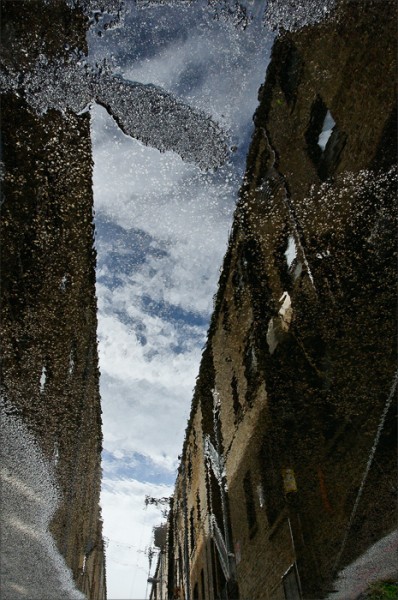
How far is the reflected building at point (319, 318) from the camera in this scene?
4.99 meters

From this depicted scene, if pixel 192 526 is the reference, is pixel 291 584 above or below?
below

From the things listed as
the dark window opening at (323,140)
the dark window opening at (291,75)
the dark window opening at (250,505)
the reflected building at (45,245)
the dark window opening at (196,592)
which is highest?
the dark window opening at (291,75)

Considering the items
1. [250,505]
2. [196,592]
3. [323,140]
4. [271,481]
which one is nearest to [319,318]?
[323,140]

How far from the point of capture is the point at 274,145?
8.68 metres

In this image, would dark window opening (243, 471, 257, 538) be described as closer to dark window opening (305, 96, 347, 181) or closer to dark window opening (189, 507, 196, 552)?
dark window opening (305, 96, 347, 181)

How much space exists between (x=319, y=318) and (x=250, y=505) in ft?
19.8

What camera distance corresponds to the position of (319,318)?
6.75 metres

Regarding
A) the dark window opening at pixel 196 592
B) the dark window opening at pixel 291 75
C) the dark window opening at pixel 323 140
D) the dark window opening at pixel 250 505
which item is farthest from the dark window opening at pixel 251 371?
the dark window opening at pixel 196 592

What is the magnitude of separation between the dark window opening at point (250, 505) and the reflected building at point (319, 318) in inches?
1.9

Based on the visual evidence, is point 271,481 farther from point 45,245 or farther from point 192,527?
point 192,527

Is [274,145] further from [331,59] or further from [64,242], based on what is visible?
[64,242]

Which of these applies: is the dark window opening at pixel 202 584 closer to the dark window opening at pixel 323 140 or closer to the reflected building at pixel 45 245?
the reflected building at pixel 45 245

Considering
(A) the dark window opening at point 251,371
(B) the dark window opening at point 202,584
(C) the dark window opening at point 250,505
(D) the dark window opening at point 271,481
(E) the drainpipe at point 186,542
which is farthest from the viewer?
(E) the drainpipe at point 186,542

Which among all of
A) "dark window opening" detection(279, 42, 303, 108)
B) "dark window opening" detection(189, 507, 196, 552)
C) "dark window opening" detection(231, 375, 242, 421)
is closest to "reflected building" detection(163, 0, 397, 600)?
"dark window opening" detection(279, 42, 303, 108)
